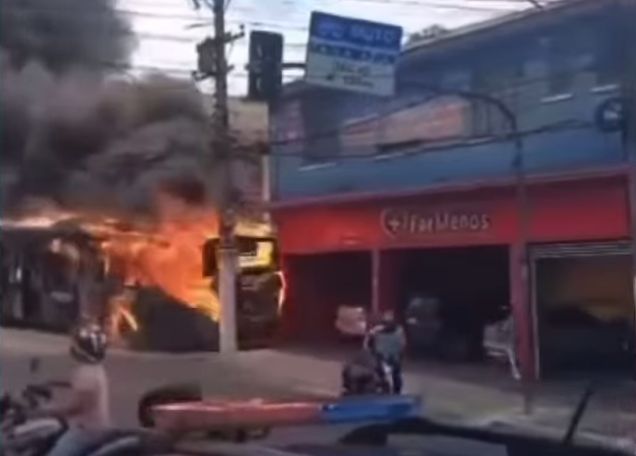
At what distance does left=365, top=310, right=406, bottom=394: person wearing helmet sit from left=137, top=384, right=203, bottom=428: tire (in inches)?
14.8

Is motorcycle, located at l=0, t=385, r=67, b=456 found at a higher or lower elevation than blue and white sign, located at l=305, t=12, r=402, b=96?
lower

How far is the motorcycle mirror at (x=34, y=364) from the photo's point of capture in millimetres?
2269

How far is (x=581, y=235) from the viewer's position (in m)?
2.93

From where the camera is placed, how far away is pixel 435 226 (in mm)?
2746

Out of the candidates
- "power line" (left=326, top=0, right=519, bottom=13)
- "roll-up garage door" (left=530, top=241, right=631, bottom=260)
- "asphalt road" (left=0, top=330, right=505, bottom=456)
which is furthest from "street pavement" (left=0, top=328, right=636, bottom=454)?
"power line" (left=326, top=0, right=519, bottom=13)

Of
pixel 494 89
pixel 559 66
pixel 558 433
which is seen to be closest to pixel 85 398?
pixel 558 433

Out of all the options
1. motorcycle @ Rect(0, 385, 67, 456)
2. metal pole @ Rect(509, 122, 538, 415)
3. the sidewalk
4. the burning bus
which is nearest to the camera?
motorcycle @ Rect(0, 385, 67, 456)

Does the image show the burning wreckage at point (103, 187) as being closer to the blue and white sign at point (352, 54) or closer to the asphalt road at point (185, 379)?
the asphalt road at point (185, 379)

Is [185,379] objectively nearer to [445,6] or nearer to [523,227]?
[523,227]

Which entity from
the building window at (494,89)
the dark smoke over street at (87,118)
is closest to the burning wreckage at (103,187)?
the dark smoke over street at (87,118)

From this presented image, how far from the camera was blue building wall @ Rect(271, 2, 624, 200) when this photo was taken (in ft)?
8.93

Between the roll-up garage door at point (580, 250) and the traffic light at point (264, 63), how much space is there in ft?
2.04

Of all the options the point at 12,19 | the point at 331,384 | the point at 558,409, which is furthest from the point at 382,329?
the point at 12,19

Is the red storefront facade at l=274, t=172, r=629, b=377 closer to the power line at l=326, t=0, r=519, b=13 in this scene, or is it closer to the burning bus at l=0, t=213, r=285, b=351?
the burning bus at l=0, t=213, r=285, b=351
